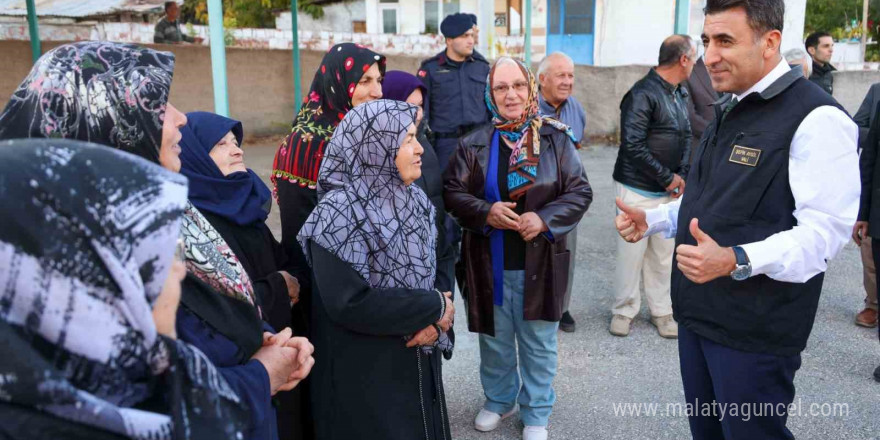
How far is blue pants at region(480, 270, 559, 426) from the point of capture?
312 centimetres

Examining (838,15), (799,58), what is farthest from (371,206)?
(838,15)

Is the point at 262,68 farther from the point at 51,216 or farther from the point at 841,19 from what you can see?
the point at 841,19

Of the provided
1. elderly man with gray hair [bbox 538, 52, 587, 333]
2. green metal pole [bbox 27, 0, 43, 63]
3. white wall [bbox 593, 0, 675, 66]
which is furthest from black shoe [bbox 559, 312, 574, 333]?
white wall [bbox 593, 0, 675, 66]

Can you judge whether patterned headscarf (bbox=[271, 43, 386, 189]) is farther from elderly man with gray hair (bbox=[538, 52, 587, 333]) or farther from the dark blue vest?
elderly man with gray hair (bbox=[538, 52, 587, 333])

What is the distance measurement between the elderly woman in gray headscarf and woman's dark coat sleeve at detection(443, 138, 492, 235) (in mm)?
619

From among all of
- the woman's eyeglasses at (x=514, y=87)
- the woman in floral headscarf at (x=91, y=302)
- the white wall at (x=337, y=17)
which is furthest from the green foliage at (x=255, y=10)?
the woman in floral headscarf at (x=91, y=302)

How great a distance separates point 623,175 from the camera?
174 inches

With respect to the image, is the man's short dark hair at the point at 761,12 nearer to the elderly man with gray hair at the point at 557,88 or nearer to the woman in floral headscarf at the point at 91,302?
the woman in floral headscarf at the point at 91,302

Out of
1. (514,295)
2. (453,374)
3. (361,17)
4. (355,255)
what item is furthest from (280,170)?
(361,17)

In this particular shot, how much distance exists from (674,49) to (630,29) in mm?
13783

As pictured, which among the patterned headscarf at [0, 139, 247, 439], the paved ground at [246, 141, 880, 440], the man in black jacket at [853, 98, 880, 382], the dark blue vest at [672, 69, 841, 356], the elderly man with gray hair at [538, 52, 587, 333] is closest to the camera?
the patterned headscarf at [0, 139, 247, 439]

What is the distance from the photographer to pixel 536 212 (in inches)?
119

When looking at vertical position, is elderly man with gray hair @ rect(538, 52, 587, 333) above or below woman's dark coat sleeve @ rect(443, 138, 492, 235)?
above

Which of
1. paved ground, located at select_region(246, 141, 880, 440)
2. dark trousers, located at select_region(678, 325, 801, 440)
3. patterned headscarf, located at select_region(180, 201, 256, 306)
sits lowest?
paved ground, located at select_region(246, 141, 880, 440)
